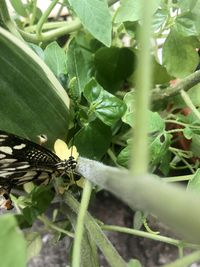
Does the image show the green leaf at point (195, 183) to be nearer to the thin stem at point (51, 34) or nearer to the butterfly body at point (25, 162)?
the butterfly body at point (25, 162)

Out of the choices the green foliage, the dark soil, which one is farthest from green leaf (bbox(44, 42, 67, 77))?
the dark soil

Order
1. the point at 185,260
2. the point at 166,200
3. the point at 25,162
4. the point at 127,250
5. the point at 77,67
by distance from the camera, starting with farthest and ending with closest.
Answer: the point at 127,250 < the point at 77,67 < the point at 25,162 < the point at 185,260 < the point at 166,200

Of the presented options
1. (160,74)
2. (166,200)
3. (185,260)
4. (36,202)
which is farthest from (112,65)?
(166,200)

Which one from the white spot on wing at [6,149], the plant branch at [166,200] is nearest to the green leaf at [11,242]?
the plant branch at [166,200]

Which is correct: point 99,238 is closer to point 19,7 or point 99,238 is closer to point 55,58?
point 55,58

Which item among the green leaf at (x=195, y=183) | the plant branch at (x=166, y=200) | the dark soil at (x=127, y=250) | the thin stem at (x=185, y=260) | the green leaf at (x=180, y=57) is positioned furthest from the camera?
the dark soil at (x=127, y=250)

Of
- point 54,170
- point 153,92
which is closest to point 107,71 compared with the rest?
point 153,92

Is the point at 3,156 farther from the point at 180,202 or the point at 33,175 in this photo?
the point at 180,202
